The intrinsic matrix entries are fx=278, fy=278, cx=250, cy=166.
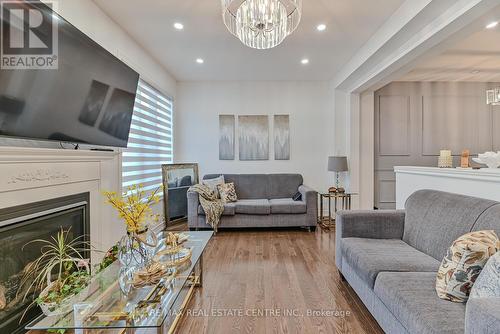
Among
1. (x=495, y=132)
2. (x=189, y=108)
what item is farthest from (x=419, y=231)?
(x=495, y=132)

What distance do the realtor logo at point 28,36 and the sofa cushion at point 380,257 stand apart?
256 cm

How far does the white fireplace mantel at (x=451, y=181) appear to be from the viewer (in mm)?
2086

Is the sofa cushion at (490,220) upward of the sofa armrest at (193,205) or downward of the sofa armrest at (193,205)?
upward

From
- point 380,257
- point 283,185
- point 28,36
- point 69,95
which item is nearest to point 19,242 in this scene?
point 69,95

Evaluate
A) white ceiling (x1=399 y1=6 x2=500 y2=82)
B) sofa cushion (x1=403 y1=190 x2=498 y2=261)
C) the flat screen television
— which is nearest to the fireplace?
the flat screen television

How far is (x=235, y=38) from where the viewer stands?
11.6 ft

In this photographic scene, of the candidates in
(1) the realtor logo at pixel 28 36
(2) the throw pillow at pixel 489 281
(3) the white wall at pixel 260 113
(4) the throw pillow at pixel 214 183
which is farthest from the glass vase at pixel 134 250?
(3) the white wall at pixel 260 113

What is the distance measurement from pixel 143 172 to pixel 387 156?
181 inches

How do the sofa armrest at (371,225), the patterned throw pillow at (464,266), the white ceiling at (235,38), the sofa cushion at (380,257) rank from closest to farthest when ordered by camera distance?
the patterned throw pillow at (464,266), the sofa cushion at (380,257), the sofa armrest at (371,225), the white ceiling at (235,38)

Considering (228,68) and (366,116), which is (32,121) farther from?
(366,116)

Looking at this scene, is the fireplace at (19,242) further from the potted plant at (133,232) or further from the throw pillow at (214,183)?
the throw pillow at (214,183)

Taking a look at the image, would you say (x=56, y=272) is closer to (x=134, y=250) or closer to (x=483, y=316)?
(x=134, y=250)

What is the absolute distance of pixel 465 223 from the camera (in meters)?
1.93

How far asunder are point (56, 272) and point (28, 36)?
1.68 meters
